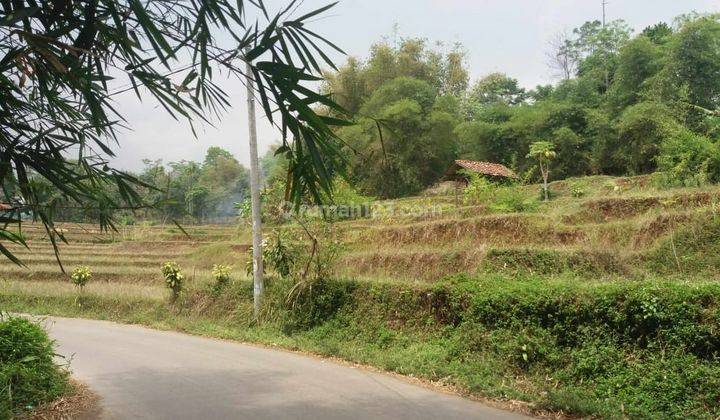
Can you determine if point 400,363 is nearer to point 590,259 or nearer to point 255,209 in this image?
point 590,259

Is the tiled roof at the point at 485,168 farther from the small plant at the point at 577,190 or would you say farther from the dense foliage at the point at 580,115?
the small plant at the point at 577,190

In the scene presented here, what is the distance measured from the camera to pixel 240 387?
275 inches

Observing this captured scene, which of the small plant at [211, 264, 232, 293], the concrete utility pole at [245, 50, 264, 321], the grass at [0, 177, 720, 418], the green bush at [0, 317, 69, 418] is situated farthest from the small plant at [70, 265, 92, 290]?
the green bush at [0, 317, 69, 418]

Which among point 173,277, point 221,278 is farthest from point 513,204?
point 173,277

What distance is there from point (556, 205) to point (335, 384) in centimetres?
1079

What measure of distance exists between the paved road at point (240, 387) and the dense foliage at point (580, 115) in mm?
7924

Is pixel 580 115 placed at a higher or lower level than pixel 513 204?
higher

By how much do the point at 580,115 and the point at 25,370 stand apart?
23501 mm

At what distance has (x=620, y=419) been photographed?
5.26 m

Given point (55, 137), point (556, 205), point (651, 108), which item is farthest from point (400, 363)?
point (651, 108)

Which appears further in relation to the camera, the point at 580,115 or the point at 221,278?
the point at 580,115

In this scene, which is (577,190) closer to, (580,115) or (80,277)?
(580,115)

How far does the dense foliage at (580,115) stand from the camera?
61.6 ft

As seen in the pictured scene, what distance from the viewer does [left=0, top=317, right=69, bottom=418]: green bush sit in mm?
5402
